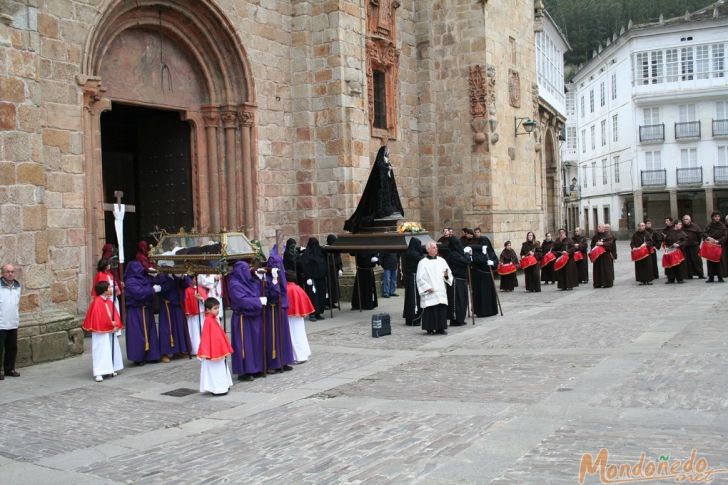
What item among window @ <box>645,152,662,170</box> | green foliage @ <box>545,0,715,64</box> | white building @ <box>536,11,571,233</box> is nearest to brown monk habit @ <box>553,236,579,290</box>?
white building @ <box>536,11,571,233</box>

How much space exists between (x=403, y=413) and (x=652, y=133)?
1818 inches

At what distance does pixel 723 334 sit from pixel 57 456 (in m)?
8.86

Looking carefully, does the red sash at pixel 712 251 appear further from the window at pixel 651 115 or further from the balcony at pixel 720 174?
the window at pixel 651 115

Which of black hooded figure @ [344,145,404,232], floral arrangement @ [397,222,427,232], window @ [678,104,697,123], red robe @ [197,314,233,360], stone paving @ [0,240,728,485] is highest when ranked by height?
window @ [678,104,697,123]

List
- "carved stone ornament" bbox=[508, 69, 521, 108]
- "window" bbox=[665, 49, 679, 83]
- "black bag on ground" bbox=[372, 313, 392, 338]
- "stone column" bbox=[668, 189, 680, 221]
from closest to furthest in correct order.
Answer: "black bag on ground" bbox=[372, 313, 392, 338] → "carved stone ornament" bbox=[508, 69, 521, 108] → "window" bbox=[665, 49, 679, 83] → "stone column" bbox=[668, 189, 680, 221]

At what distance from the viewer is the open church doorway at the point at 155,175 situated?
16.3 m

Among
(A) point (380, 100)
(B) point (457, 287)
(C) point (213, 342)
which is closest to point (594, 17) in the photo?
(A) point (380, 100)

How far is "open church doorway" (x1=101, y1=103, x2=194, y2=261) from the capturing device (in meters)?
16.3

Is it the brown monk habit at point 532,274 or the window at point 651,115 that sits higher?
the window at point 651,115

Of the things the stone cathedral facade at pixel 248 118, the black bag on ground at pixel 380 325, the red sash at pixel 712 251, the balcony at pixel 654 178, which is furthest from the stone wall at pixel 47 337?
the balcony at pixel 654 178

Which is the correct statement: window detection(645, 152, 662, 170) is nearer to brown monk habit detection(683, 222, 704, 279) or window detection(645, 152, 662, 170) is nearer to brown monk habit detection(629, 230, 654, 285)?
brown monk habit detection(683, 222, 704, 279)

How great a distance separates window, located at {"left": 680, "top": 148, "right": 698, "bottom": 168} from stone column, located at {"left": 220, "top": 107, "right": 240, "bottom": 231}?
4010cm

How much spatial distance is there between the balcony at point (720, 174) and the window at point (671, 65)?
6.51 metres

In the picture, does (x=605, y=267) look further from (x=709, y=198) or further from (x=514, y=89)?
(x=709, y=198)
